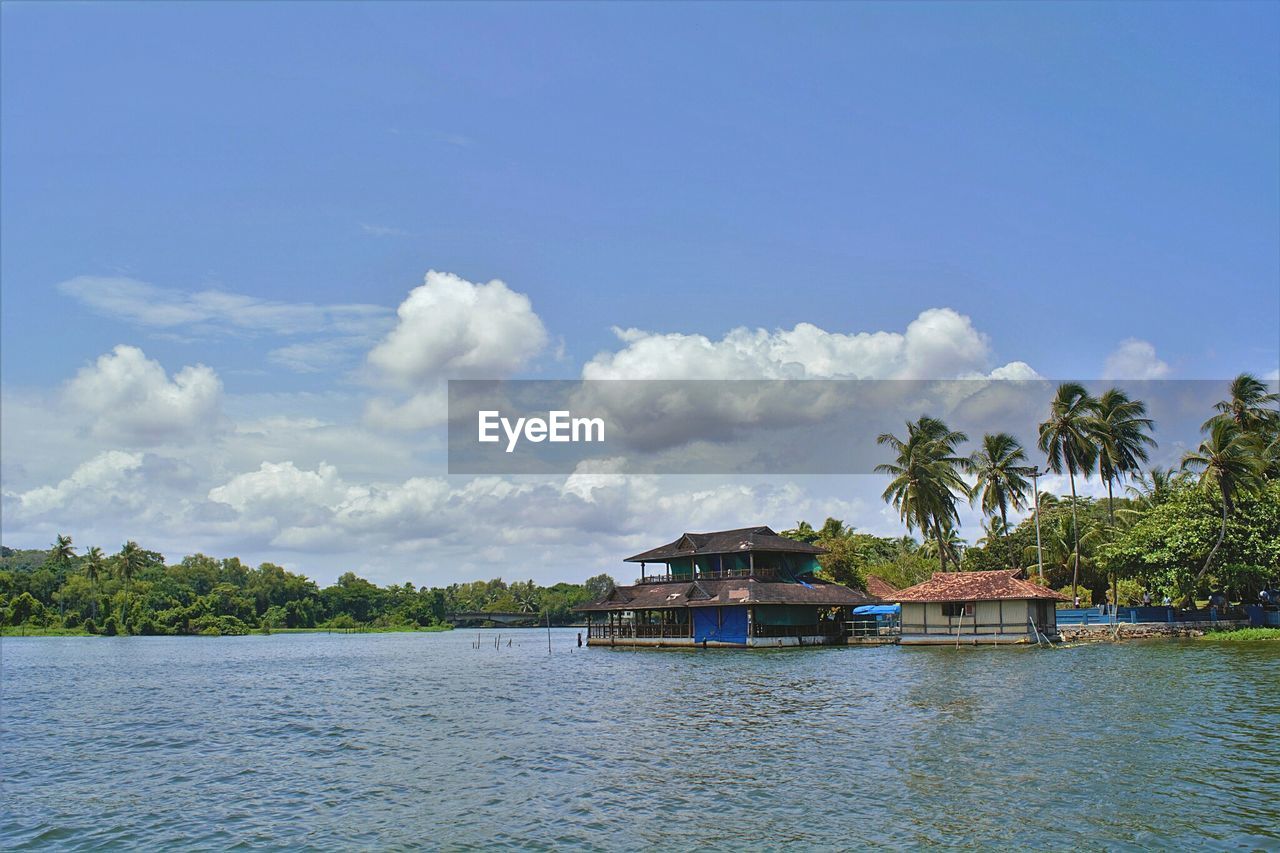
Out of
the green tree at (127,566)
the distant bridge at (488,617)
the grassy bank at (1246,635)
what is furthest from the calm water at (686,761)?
the distant bridge at (488,617)

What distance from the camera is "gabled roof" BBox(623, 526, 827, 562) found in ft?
203

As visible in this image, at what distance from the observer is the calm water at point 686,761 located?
15.2 meters

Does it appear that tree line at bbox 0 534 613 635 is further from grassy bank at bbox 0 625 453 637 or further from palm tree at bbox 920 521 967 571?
palm tree at bbox 920 521 967 571

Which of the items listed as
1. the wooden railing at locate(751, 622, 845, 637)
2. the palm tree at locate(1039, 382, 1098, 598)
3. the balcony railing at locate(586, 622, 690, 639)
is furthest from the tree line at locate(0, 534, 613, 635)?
the palm tree at locate(1039, 382, 1098, 598)

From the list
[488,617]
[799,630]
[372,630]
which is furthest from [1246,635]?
[372,630]

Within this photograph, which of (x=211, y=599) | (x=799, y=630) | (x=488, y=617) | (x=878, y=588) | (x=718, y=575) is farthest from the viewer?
(x=488, y=617)

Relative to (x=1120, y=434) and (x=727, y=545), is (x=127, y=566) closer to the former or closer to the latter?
(x=727, y=545)

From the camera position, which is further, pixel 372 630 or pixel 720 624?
pixel 372 630

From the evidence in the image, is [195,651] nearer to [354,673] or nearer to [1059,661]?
[354,673]

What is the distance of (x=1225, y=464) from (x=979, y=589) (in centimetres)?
1429

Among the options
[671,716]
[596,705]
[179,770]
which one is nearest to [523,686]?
[596,705]

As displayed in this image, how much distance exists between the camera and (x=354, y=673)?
51.8 meters

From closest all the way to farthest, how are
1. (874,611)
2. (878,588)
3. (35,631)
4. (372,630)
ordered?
(874,611), (878,588), (35,631), (372,630)

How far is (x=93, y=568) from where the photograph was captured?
119250 millimetres
